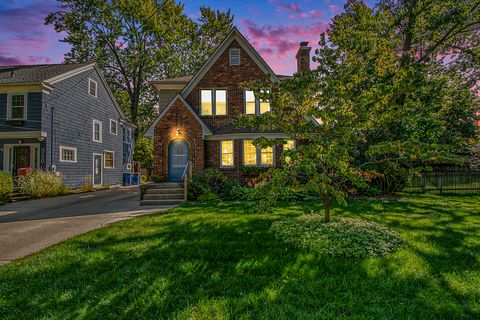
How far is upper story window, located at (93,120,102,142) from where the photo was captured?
19766mm

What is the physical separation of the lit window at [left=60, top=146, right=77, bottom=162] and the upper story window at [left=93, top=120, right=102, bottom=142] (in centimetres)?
271

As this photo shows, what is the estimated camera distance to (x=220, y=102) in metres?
14.4

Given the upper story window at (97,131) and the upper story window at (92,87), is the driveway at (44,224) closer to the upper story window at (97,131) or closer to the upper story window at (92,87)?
the upper story window at (97,131)

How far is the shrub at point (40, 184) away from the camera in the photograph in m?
12.9

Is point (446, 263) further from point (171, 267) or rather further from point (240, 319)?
point (171, 267)

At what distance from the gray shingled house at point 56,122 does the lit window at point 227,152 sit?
1015 centimetres

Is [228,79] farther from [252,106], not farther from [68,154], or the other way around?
[68,154]

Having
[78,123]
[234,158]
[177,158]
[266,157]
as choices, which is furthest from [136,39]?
[266,157]

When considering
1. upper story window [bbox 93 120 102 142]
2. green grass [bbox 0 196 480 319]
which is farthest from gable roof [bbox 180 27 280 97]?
green grass [bbox 0 196 480 319]

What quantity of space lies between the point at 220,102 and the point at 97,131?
11.7m

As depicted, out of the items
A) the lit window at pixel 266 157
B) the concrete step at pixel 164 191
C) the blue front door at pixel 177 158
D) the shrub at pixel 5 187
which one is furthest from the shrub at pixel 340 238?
the shrub at pixel 5 187

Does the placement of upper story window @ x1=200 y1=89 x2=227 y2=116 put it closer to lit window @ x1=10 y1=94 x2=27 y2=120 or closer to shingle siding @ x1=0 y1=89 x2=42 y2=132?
shingle siding @ x1=0 y1=89 x2=42 y2=132

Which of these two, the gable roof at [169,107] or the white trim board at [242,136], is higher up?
the gable roof at [169,107]

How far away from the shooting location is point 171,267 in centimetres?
390
